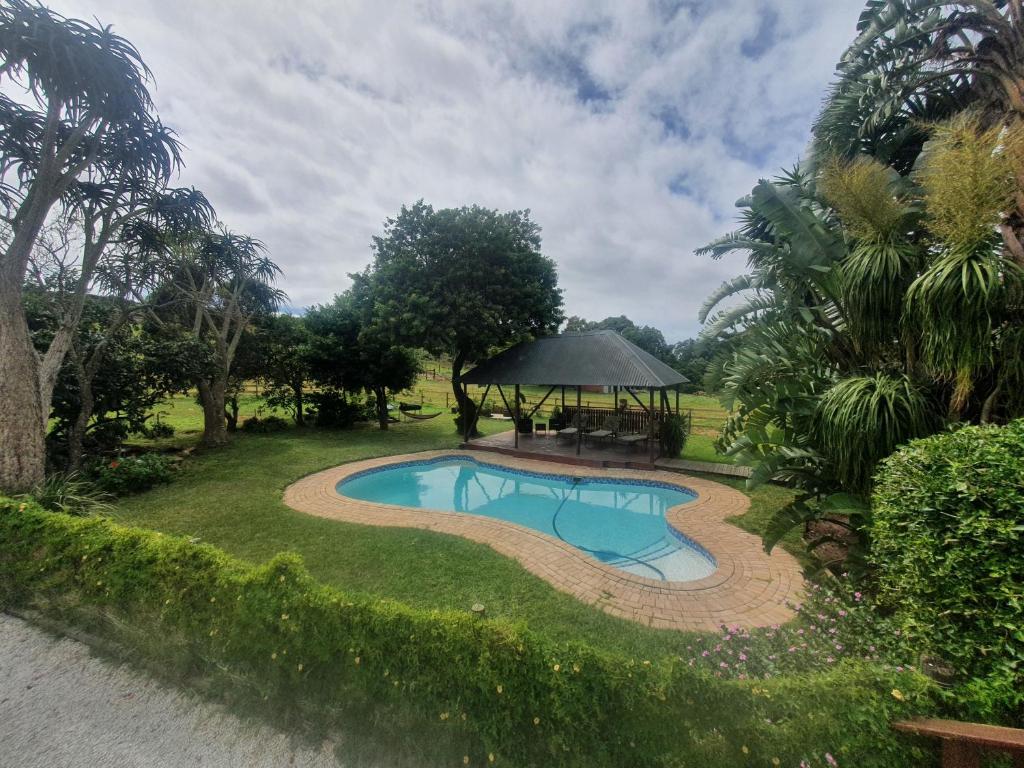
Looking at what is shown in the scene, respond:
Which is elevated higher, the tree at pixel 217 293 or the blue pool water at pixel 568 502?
the tree at pixel 217 293

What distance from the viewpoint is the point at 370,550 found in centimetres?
620

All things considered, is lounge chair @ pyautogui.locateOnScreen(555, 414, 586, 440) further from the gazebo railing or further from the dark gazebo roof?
the dark gazebo roof

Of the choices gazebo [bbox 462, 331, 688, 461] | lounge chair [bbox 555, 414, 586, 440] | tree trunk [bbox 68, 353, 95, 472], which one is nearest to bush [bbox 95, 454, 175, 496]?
tree trunk [bbox 68, 353, 95, 472]

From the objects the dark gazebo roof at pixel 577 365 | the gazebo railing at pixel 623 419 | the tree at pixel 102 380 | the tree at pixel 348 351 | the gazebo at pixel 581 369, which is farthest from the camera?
the tree at pixel 348 351

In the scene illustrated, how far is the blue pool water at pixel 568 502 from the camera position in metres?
7.04

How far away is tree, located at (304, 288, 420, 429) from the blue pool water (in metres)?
6.15

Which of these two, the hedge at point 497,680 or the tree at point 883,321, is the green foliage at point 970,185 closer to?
the tree at point 883,321

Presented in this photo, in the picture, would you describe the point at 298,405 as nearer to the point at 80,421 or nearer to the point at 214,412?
the point at 214,412

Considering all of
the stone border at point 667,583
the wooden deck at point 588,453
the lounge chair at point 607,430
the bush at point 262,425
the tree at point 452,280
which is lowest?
the stone border at point 667,583

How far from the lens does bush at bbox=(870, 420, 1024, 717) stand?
6.79 ft

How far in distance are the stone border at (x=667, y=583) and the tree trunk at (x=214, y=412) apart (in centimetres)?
641

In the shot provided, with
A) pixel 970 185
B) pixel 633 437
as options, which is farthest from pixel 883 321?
pixel 633 437

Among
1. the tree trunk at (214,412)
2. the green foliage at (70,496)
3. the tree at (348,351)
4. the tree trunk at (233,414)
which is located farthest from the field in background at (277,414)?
the green foliage at (70,496)

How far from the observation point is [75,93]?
22.7ft
